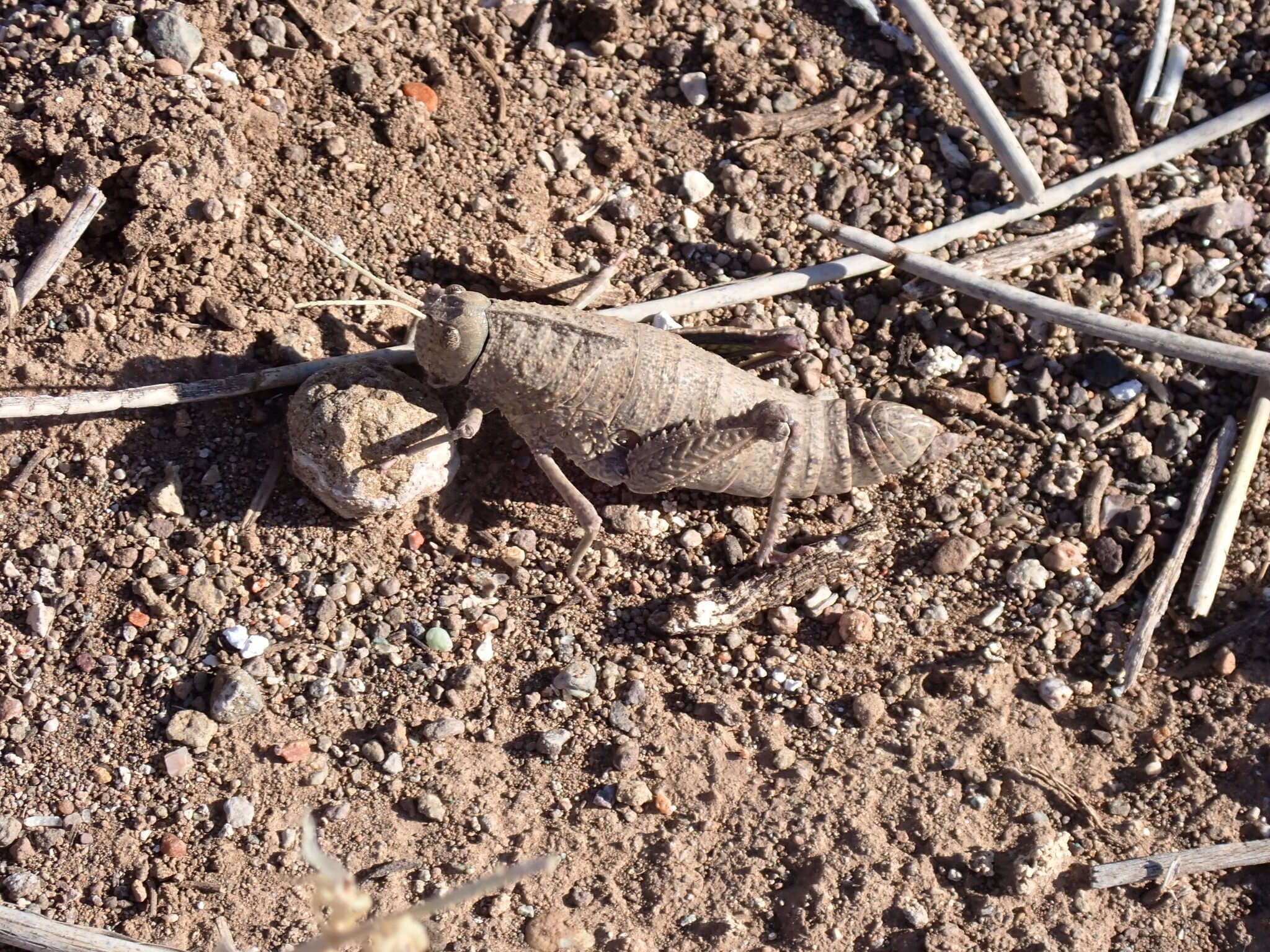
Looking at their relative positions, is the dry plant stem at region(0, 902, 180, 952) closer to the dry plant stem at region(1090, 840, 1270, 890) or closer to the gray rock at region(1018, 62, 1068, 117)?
the dry plant stem at region(1090, 840, 1270, 890)

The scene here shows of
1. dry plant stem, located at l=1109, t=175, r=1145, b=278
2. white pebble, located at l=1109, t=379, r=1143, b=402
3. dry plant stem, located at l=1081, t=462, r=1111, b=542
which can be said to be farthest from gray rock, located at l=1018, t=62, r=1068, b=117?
dry plant stem, located at l=1081, t=462, r=1111, b=542

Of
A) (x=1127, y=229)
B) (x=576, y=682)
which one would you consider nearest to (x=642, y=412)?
(x=576, y=682)

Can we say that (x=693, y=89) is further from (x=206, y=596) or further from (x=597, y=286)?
(x=206, y=596)

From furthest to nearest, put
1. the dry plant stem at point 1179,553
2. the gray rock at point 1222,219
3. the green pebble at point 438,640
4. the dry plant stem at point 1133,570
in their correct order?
the gray rock at point 1222,219 < the dry plant stem at point 1133,570 < the dry plant stem at point 1179,553 < the green pebble at point 438,640

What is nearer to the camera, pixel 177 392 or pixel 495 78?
pixel 177 392

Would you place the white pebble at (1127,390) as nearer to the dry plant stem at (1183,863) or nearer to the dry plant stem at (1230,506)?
the dry plant stem at (1230,506)

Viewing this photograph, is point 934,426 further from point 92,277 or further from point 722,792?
point 92,277

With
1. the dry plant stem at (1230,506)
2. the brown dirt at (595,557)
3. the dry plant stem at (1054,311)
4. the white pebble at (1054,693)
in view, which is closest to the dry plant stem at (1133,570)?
the brown dirt at (595,557)
